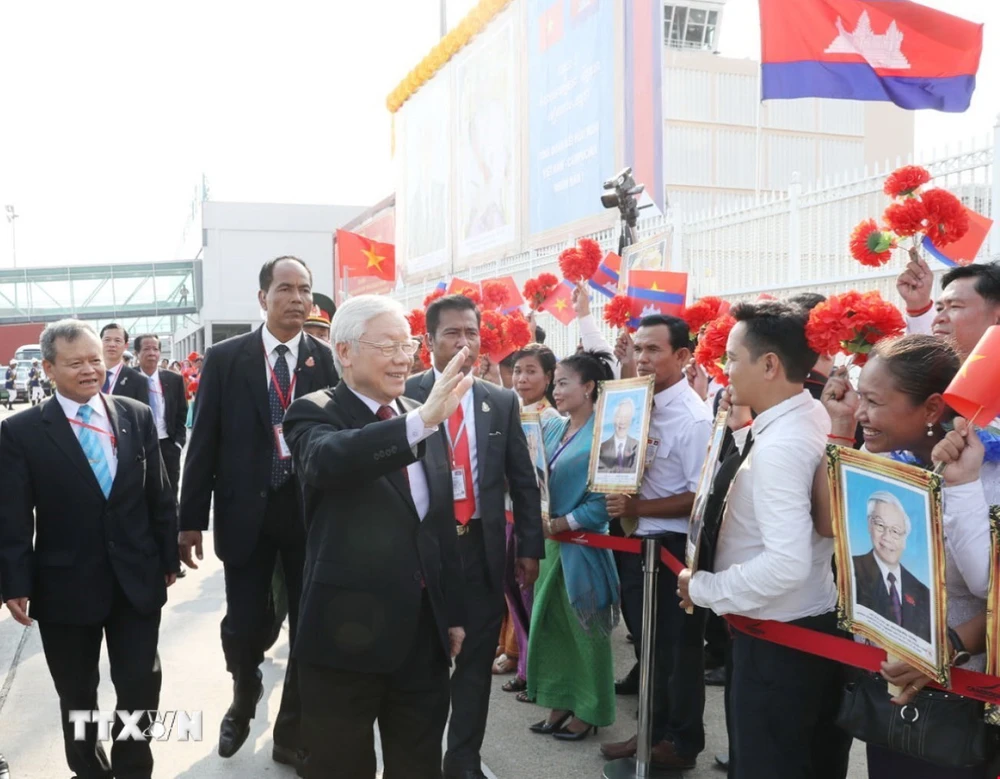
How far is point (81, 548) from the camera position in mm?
3314

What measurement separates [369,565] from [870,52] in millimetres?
7773

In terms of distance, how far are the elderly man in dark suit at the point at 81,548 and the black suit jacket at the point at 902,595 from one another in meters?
2.55

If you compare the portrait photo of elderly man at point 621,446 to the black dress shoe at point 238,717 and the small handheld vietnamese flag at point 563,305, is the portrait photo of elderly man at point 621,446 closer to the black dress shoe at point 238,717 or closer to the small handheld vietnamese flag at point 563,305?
the black dress shoe at point 238,717

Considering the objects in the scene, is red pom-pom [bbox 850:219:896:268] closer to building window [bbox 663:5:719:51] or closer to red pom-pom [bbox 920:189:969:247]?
red pom-pom [bbox 920:189:969:247]

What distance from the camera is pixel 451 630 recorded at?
2.82 meters

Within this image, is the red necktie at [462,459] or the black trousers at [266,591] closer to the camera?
the red necktie at [462,459]

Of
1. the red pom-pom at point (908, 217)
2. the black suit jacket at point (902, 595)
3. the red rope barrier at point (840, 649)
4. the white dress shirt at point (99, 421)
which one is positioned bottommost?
the red rope barrier at point (840, 649)

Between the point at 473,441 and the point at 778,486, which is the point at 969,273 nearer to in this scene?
the point at 778,486

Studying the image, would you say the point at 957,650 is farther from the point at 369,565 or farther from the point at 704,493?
the point at 369,565

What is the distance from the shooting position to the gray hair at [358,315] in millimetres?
2566

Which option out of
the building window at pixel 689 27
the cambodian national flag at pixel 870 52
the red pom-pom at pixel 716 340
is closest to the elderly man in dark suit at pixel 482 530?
A: the red pom-pom at pixel 716 340

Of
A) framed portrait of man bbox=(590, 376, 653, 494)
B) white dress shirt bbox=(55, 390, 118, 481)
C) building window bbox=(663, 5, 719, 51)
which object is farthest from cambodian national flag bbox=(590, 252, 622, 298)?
building window bbox=(663, 5, 719, 51)

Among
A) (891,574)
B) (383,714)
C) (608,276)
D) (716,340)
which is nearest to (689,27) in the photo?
(608,276)

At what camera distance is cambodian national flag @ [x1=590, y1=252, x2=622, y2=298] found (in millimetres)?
6809
